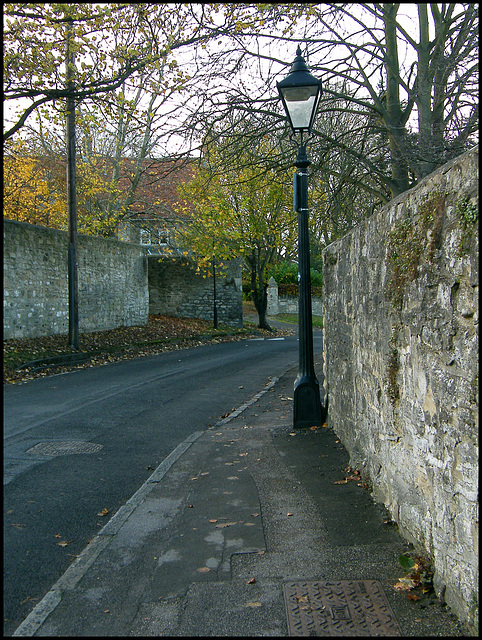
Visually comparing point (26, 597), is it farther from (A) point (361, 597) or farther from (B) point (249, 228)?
(B) point (249, 228)

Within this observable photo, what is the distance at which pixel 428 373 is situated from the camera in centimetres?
334

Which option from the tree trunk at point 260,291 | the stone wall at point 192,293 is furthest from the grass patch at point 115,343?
the tree trunk at point 260,291

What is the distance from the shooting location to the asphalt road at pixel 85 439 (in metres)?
4.11

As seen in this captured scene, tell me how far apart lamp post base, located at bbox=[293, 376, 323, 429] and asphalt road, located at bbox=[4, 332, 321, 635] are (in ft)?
5.30

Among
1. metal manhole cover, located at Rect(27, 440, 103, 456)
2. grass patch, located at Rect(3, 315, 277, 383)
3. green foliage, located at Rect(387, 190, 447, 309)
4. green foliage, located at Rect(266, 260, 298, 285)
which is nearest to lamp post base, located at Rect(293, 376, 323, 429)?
metal manhole cover, located at Rect(27, 440, 103, 456)

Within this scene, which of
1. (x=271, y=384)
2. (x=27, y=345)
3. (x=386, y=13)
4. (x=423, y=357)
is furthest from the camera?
(x=27, y=345)

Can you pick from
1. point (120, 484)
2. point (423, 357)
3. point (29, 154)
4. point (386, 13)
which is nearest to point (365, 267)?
point (423, 357)

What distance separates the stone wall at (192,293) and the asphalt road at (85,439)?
15586mm

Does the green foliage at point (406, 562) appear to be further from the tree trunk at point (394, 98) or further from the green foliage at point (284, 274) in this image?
the green foliage at point (284, 274)

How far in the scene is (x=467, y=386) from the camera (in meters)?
2.74

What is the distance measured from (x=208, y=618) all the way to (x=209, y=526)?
4.23 ft

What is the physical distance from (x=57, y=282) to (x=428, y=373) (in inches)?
706

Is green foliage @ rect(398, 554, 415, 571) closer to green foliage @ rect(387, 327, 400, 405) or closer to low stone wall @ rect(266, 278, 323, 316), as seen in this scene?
green foliage @ rect(387, 327, 400, 405)

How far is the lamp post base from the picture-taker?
7.39m
